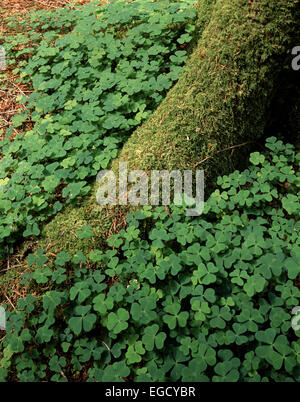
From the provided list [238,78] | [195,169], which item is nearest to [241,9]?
[238,78]

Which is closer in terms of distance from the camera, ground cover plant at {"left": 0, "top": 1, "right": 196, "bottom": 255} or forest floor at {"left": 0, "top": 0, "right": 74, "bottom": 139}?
ground cover plant at {"left": 0, "top": 1, "right": 196, "bottom": 255}

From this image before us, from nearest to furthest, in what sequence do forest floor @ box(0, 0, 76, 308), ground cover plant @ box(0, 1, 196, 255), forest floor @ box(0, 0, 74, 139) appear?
forest floor @ box(0, 0, 76, 308), ground cover plant @ box(0, 1, 196, 255), forest floor @ box(0, 0, 74, 139)

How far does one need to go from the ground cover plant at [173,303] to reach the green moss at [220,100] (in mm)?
282

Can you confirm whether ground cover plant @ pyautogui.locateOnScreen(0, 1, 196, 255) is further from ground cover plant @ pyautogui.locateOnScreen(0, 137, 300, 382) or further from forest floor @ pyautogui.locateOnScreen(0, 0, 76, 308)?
ground cover plant @ pyautogui.locateOnScreen(0, 137, 300, 382)

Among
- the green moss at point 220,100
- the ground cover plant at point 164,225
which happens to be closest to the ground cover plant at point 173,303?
the ground cover plant at point 164,225

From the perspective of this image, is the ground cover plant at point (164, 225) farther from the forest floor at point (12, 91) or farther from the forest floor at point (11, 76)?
the forest floor at point (11, 76)

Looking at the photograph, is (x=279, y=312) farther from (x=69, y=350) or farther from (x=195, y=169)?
(x=69, y=350)

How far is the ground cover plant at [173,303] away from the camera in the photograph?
1.82 m

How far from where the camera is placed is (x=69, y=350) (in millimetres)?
2014

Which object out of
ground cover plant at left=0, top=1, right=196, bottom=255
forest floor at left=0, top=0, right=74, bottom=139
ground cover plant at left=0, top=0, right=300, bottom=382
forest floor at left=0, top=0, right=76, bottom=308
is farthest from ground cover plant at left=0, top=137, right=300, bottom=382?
forest floor at left=0, top=0, right=74, bottom=139

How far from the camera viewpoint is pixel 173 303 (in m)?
1.99

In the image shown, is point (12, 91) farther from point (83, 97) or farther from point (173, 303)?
point (173, 303)

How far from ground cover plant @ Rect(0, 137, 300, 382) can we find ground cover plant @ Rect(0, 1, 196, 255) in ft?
2.03

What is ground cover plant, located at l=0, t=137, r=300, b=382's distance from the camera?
1.82m
